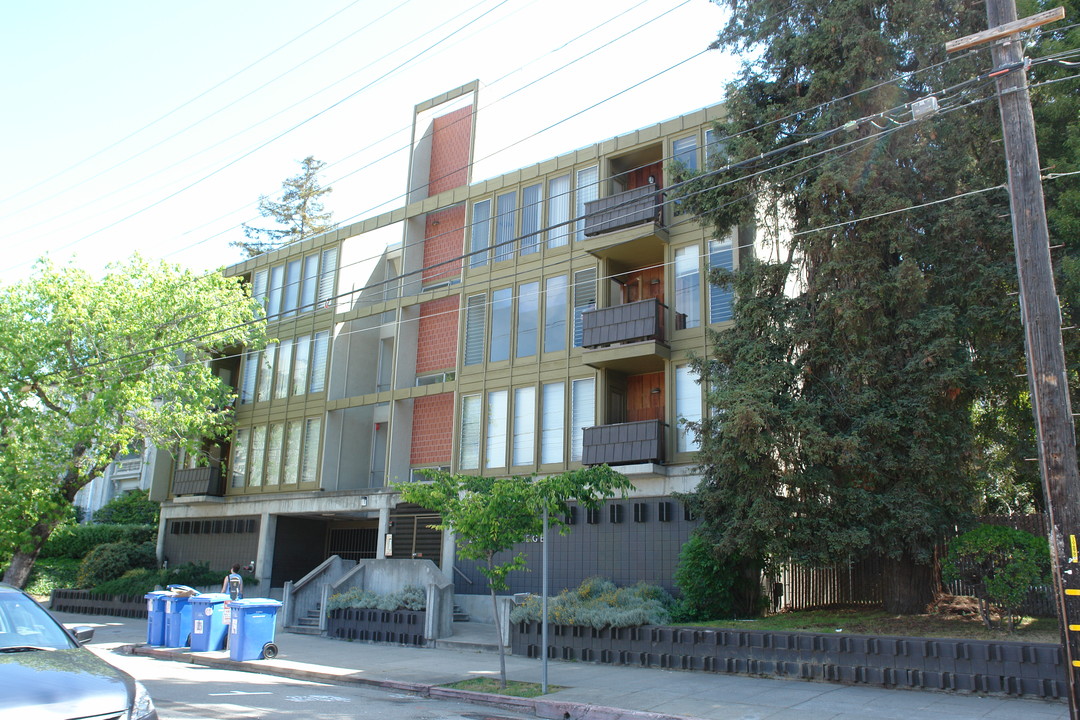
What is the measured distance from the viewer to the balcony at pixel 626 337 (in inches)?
816

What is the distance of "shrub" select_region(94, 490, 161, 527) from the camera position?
3791 cm

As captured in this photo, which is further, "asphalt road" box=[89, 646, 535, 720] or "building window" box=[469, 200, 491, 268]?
"building window" box=[469, 200, 491, 268]

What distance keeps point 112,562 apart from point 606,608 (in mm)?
21791

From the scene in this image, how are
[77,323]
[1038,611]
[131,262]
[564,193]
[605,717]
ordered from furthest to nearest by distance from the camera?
1. [131,262]
2. [77,323]
3. [564,193]
4. [1038,611]
5. [605,717]

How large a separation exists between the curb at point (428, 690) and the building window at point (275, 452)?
11.5 m

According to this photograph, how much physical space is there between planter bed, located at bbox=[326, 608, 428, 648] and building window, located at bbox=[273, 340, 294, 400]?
11.3 meters

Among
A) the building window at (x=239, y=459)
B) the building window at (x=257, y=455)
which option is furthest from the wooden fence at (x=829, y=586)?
the building window at (x=239, y=459)

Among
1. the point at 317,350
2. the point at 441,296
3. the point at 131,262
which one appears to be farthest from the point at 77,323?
the point at 441,296

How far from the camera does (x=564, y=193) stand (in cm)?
2312

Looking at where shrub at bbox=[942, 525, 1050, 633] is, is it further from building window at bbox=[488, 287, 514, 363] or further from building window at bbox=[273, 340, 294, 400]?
building window at bbox=[273, 340, 294, 400]

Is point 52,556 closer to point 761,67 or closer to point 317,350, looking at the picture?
point 317,350

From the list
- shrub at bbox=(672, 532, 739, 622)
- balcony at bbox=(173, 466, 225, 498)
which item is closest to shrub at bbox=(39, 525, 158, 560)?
balcony at bbox=(173, 466, 225, 498)

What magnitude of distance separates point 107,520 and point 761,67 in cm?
3532

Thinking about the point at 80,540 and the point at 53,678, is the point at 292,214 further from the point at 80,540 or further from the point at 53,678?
the point at 53,678
